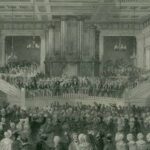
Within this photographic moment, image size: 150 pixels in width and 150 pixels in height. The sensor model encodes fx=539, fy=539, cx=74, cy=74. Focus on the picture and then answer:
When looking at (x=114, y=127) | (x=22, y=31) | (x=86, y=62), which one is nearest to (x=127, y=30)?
(x=86, y=62)

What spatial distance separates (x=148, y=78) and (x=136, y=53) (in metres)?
12.7

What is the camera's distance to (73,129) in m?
21.5

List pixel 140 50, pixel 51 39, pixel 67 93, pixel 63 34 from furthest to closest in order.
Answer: pixel 140 50, pixel 51 39, pixel 63 34, pixel 67 93

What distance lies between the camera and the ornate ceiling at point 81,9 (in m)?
32.1

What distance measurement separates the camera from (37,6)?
34.4m

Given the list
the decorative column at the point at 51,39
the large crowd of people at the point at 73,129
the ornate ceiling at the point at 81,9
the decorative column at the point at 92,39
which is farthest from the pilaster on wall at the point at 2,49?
the large crowd of people at the point at 73,129

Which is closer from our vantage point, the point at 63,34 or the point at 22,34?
the point at 63,34

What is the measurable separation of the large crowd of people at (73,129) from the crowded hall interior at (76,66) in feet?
0.19

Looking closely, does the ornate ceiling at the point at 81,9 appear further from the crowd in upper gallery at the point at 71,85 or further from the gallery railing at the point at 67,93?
the gallery railing at the point at 67,93

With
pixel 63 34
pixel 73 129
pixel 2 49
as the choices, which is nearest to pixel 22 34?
pixel 2 49

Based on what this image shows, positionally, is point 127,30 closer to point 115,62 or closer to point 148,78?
point 115,62

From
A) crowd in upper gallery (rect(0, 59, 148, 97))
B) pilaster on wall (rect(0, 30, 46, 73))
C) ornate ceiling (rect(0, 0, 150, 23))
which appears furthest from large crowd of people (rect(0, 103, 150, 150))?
pilaster on wall (rect(0, 30, 46, 73))

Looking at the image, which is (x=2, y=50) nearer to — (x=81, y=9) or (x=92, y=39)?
(x=92, y=39)

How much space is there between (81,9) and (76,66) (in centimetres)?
530
